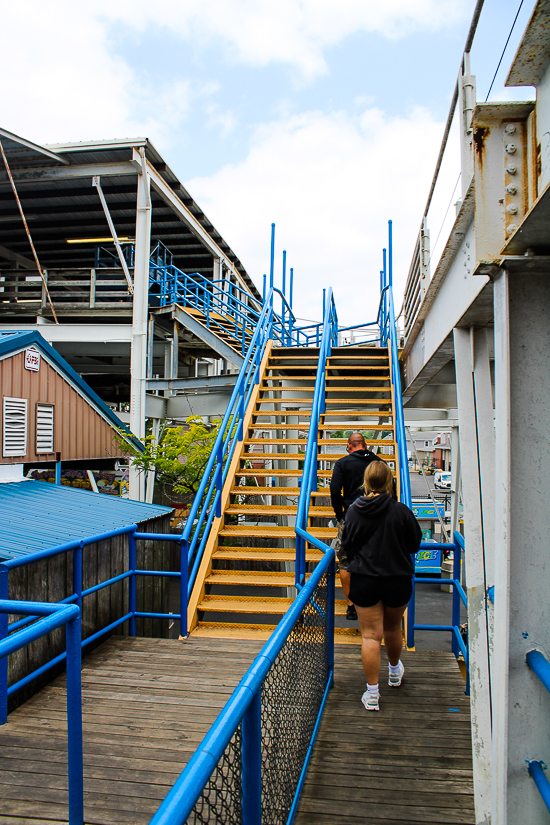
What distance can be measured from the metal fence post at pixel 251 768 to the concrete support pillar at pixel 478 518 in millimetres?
1459

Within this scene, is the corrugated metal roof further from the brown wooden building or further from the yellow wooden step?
the yellow wooden step

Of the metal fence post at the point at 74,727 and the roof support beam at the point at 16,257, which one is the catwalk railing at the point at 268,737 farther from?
the roof support beam at the point at 16,257

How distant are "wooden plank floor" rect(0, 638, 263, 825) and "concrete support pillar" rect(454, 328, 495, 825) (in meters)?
1.61

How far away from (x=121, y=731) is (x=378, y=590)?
1.85 meters

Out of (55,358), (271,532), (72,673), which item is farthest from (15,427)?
(72,673)

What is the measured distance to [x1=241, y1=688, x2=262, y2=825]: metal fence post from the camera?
5.41 ft

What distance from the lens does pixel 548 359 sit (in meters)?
2.17

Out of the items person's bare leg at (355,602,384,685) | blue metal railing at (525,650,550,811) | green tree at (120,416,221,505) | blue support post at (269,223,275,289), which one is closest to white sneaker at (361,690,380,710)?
person's bare leg at (355,602,384,685)

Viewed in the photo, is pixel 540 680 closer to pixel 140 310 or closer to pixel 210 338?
pixel 140 310

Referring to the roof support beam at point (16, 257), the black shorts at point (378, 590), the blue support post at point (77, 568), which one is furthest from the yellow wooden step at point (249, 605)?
the roof support beam at point (16, 257)

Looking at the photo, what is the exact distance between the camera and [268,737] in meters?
2.01

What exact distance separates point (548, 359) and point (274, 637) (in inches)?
62.8

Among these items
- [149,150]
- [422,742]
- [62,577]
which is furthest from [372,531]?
[149,150]

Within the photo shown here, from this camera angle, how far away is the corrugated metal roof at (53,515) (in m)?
4.40
